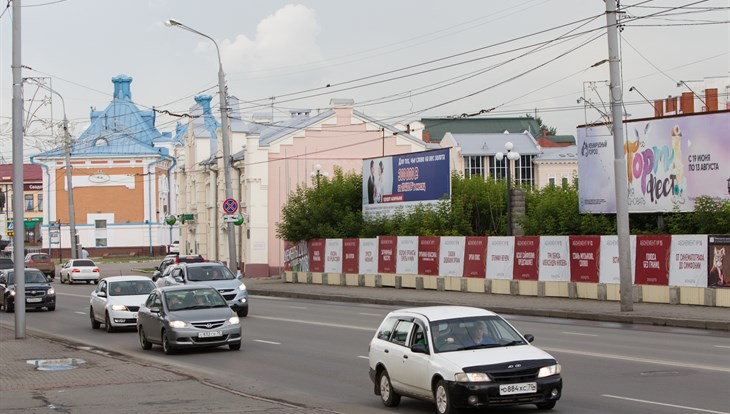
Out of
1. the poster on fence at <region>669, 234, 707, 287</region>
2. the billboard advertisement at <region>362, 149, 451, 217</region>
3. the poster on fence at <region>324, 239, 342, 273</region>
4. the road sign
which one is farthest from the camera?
the poster on fence at <region>324, 239, 342, 273</region>

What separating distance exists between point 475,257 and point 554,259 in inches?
208

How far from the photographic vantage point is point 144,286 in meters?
31.0

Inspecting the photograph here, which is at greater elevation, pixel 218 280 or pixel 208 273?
pixel 208 273

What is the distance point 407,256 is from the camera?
47031mm

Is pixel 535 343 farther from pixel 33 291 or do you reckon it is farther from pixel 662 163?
pixel 33 291

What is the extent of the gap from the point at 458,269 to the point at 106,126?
7611 cm

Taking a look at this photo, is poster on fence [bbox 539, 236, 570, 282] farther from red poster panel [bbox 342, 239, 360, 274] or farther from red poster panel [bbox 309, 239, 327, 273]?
red poster panel [bbox 309, 239, 327, 273]

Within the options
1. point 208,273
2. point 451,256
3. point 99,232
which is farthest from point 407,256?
point 99,232

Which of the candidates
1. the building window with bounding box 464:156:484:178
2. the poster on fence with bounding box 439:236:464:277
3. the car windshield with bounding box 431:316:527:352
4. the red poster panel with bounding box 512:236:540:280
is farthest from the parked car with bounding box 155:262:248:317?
the building window with bounding box 464:156:484:178

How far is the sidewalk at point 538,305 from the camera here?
1089 inches

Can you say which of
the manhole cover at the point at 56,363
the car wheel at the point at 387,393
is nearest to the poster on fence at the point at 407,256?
the manhole cover at the point at 56,363

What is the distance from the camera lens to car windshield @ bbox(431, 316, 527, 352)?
1341 cm

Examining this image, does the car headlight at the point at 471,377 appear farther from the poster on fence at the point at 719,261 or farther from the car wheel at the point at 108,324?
the poster on fence at the point at 719,261

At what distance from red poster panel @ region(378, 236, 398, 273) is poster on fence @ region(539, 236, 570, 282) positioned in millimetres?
11137
